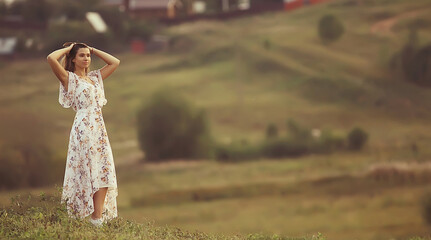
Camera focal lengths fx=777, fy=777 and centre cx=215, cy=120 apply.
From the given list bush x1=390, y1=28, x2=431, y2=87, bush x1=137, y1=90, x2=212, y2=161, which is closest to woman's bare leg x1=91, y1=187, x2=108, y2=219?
bush x1=137, y1=90, x2=212, y2=161

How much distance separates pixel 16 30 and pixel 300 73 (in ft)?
42.6

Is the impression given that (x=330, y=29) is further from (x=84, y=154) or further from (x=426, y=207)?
(x=84, y=154)

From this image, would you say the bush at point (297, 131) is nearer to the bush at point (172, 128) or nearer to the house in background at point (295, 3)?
the bush at point (172, 128)

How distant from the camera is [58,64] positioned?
22.6 feet

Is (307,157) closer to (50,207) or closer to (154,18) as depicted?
(154,18)

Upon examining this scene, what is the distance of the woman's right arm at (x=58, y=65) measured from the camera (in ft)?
22.4

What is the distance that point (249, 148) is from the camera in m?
35.1

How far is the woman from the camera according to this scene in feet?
22.9

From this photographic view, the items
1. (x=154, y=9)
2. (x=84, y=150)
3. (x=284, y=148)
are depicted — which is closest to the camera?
(x=84, y=150)

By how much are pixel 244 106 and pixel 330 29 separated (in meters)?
6.01

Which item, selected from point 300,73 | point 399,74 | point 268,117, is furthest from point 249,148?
point 399,74

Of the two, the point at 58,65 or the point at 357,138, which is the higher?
the point at 58,65

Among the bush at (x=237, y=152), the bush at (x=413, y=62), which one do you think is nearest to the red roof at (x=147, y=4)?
the bush at (x=237, y=152)

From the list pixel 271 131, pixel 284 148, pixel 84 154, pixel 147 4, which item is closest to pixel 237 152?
pixel 271 131
